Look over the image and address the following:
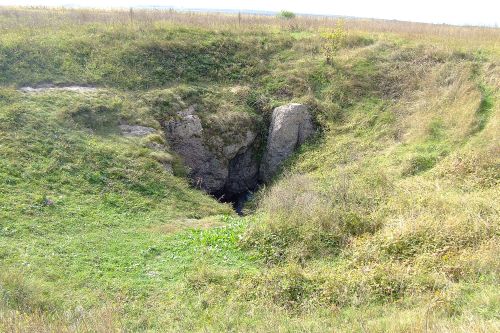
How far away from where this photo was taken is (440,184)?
12.8 meters

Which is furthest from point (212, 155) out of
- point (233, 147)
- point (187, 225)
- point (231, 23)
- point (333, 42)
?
point (231, 23)

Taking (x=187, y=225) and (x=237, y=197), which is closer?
(x=187, y=225)

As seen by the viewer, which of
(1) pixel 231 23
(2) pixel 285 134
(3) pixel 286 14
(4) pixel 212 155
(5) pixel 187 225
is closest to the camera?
(5) pixel 187 225

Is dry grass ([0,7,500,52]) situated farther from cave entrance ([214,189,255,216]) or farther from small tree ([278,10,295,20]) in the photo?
cave entrance ([214,189,255,216])

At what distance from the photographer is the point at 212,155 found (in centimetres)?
1823

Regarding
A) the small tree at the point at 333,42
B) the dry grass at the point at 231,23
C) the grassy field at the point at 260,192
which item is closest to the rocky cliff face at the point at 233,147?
the grassy field at the point at 260,192

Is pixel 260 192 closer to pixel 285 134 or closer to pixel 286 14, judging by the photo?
pixel 285 134

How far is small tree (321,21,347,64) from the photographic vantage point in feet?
71.2

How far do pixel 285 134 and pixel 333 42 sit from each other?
6.62 metres

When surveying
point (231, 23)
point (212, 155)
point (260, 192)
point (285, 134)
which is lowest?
point (260, 192)

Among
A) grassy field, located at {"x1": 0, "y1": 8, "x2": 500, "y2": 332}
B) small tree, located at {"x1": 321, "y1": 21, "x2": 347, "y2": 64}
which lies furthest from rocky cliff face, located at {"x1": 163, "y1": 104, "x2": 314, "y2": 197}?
small tree, located at {"x1": 321, "y1": 21, "x2": 347, "y2": 64}

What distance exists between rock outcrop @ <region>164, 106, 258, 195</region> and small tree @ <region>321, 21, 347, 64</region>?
593 cm

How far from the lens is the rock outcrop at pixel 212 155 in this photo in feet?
58.0

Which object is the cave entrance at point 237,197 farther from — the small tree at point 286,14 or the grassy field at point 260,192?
the small tree at point 286,14
